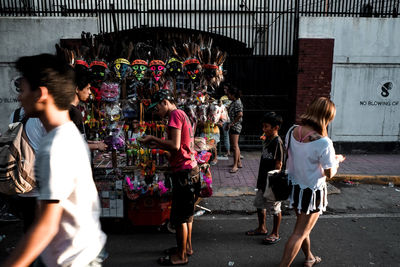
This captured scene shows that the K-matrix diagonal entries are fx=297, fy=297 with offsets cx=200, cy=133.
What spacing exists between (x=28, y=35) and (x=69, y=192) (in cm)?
800

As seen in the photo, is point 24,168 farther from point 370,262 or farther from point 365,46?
point 365,46

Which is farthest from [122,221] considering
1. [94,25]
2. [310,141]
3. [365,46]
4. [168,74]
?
[365,46]

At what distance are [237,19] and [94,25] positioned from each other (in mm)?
4377

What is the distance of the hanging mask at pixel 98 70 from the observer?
440 centimetres

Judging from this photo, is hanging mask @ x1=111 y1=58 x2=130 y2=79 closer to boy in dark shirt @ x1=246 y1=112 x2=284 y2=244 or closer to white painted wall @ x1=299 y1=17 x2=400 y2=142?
boy in dark shirt @ x1=246 y1=112 x2=284 y2=244

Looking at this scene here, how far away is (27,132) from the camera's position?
2.70 meters

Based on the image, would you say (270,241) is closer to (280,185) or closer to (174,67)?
(280,185)

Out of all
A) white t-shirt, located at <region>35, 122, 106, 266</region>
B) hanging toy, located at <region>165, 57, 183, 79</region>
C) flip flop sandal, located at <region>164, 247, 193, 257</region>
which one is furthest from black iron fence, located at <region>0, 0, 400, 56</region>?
white t-shirt, located at <region>35, 122, 106, 266</region>

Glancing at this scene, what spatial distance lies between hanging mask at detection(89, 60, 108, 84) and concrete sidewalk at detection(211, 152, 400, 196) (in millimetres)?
2850

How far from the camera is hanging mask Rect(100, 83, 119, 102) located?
441 centimetres

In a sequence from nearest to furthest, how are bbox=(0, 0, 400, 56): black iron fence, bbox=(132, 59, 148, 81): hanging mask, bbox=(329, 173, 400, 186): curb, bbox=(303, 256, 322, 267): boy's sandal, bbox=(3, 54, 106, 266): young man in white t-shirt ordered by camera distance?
bbox=(3, 54, 106, 266): young man in white t-shirt → bbox=(303, 256, 322, 267): boy's sandal → bbox=(132, 59, 148, 81): hanging mask → bbox=(329, 173, 400, 186): curb → bbox=(0, 0, 400, 56): black iron fence

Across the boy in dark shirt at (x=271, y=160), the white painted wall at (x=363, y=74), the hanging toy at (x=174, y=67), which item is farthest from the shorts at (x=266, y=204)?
the white painted wall at (x=363, y=74)

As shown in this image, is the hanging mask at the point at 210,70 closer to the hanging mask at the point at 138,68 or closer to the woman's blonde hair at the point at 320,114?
the hanging mask at the point at 138,68

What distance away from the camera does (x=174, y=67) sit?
454cm
